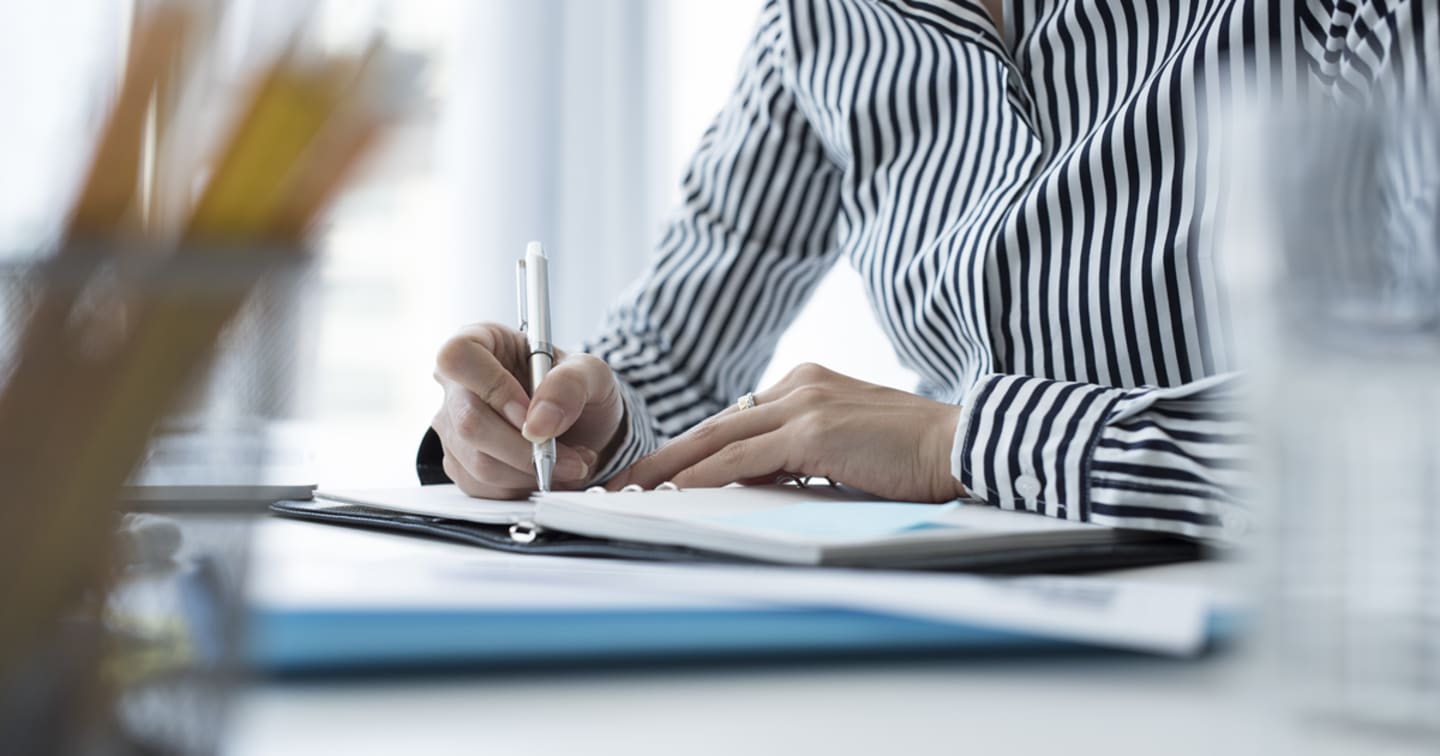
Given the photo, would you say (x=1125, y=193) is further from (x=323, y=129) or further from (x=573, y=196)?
(x=573, y=196)

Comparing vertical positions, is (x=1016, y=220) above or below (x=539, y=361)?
above

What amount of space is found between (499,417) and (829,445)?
9.2 inches

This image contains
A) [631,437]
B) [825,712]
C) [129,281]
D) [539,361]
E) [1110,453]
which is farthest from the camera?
[631,437]

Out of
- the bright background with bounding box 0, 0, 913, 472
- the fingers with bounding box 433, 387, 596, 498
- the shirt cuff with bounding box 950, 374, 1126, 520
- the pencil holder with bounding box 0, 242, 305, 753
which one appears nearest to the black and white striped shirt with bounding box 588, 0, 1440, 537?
the shirt cuff with bounding box 950, 374, 1126, 520

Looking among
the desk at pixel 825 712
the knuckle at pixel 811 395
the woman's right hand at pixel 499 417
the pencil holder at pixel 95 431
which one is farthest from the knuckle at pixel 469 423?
the pencil holder at pixel 95 431

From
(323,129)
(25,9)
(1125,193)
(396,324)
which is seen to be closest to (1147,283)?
(1125,193)

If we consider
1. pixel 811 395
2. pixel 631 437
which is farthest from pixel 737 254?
pixel 811 395

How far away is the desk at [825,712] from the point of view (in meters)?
0.27

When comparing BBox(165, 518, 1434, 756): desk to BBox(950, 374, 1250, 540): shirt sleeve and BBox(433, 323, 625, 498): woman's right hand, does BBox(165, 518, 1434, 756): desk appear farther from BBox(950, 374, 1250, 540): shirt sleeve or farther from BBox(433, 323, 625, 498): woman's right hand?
BBox(433, 323, 625, 498): woman's right hand

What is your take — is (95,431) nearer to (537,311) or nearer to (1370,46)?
(537,311)

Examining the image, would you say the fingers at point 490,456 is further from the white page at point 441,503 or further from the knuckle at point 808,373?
the knuckle at point 808,373

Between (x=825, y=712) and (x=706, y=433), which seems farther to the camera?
(x=706, y=433)

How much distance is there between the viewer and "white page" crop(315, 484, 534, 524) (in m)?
0.63

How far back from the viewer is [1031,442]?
0.68 metres
